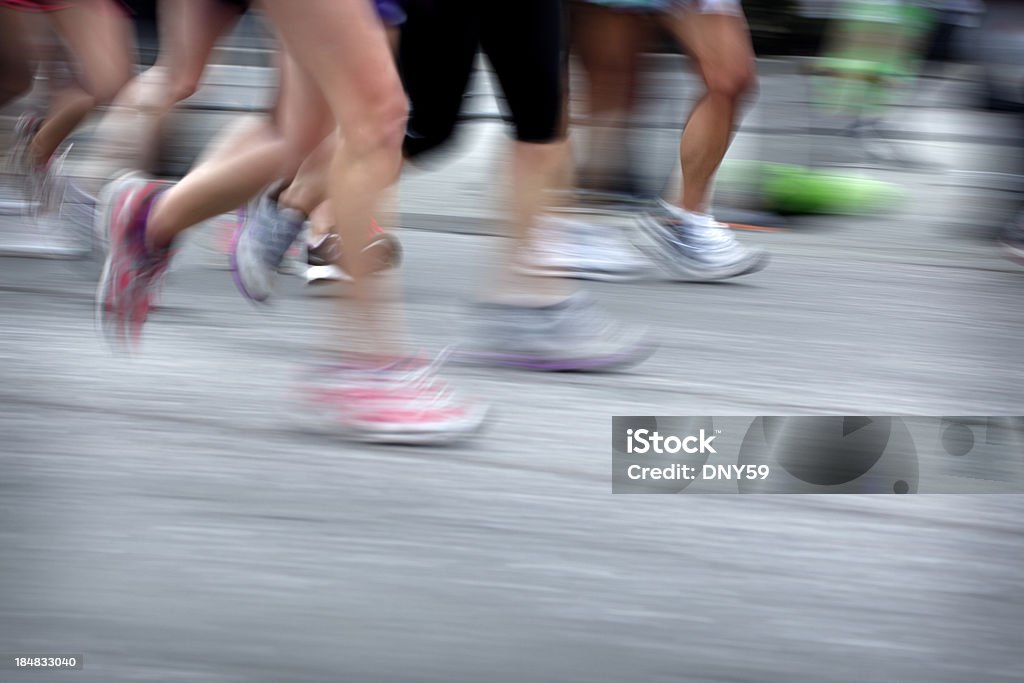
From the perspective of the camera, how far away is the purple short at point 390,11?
10.4 ft

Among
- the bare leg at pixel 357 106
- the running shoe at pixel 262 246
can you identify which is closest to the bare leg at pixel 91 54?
the running shoe at pixel 262 246

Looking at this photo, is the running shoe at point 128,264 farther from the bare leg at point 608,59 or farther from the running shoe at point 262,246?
the bare leg at point 608,59

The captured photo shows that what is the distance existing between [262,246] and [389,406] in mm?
898

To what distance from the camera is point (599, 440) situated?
3027mm

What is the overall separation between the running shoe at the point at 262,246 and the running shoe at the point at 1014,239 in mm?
2824

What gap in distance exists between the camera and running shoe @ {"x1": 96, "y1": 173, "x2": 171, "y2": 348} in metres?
3.30

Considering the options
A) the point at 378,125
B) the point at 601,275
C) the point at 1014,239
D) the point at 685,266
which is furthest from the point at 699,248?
the point at 378,125

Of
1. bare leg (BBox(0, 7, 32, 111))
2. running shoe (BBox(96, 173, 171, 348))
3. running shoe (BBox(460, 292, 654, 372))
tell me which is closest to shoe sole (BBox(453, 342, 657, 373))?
running shoe (BBox(460, 292, 654, 372))

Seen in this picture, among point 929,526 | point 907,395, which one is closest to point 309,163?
point 907,395

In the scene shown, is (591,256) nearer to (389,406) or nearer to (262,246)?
(262,246)

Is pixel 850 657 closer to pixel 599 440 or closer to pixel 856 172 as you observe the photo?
pixel 599 440

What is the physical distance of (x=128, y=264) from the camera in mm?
3303

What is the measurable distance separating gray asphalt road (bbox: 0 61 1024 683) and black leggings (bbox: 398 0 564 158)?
25.1 inches

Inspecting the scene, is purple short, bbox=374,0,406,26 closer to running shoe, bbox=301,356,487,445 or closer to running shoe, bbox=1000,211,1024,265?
running shoe, bbox=301,356,487,445
